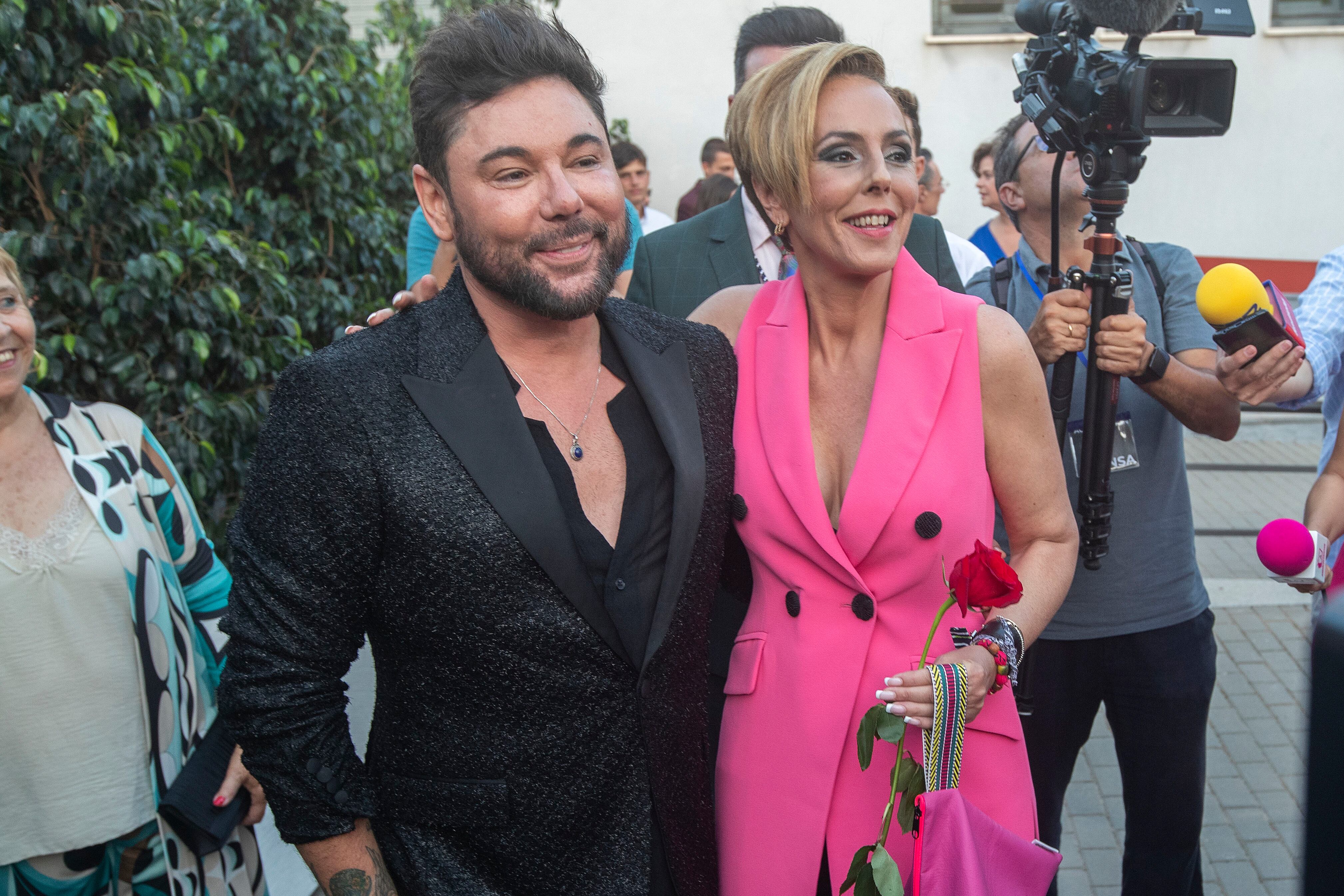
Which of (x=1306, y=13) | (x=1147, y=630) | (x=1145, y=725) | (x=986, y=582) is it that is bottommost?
(x=1145, y=725)

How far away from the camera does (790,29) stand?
10.5ft

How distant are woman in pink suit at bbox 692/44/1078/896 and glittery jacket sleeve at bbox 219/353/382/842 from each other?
0.70 meters

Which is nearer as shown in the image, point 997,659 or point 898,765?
point 898,765

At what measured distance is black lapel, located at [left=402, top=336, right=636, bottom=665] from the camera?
5.69 feet

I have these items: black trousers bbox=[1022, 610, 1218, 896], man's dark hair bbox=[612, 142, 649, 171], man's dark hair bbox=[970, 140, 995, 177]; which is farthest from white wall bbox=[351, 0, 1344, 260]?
black trousers bbox=[1022, 610, 1218, 896]

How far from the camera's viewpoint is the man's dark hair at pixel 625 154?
25.6 feet

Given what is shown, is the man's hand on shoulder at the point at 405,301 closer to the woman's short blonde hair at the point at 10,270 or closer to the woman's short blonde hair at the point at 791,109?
the woman's short blonde hair at the point at 791,109

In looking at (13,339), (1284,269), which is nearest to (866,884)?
(13,339)

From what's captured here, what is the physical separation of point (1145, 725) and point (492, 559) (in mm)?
1872

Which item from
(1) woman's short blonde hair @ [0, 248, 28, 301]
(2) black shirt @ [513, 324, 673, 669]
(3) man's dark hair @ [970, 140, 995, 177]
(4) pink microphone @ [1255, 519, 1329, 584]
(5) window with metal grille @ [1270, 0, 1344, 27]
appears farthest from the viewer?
(5) window with metal grille @ [1270, 0, 1344, 27]

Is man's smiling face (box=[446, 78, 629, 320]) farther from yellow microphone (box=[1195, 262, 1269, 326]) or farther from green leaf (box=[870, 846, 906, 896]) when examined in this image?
yellow microphone (box=[1195, 262, 1269, 326])

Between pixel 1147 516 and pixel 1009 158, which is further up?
pixel 1009 158

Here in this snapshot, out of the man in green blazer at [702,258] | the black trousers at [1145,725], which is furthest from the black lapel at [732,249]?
the black trousers at [1145,725]

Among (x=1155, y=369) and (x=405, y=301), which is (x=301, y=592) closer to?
(x=405, y=301)
